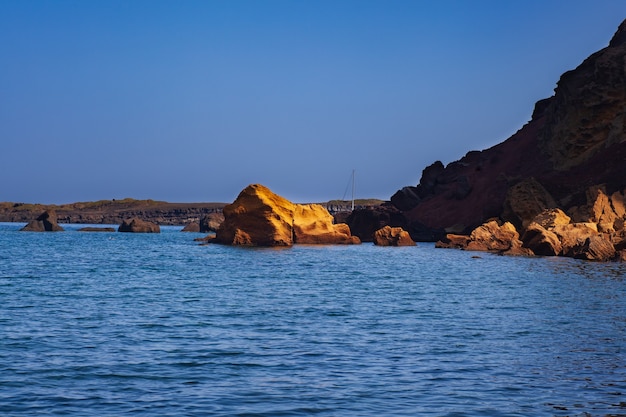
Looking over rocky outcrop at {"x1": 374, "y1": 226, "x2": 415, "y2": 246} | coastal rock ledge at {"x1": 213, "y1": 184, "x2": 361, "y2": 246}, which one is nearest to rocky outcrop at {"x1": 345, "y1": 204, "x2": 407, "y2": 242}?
rocky outcrop at {"x1": 374, "y1": 226, "x2": 415, "y2": 246}

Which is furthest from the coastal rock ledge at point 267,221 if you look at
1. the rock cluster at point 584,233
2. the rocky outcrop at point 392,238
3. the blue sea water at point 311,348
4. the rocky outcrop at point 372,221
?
the blue sea water at point 311,348

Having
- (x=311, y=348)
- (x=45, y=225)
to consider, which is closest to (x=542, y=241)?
(x=311, y=348)

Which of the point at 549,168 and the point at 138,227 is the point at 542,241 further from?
the point at 138,227

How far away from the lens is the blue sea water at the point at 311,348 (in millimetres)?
13539

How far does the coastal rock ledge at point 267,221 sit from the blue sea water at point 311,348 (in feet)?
120

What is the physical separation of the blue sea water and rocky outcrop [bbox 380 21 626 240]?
3826cm

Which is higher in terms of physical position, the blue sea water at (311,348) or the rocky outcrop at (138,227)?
the rocky outcrop at (138,227)

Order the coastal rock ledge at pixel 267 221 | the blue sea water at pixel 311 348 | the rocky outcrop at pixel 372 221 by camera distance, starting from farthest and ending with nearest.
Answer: the rocky outcrop at pixel 372 221
the coastal rock ledge at pixel 267 221
the blue sea water at pixel 311 348

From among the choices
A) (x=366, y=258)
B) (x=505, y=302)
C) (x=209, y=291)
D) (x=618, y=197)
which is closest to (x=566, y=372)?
(x=505, y=302)

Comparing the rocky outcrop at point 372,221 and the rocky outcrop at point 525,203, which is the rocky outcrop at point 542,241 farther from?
the rocky outcrop at point 372,221

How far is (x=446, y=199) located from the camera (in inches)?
4916

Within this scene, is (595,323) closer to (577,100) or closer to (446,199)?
(577,100)

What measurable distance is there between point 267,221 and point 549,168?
152 ft

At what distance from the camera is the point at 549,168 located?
106 m
